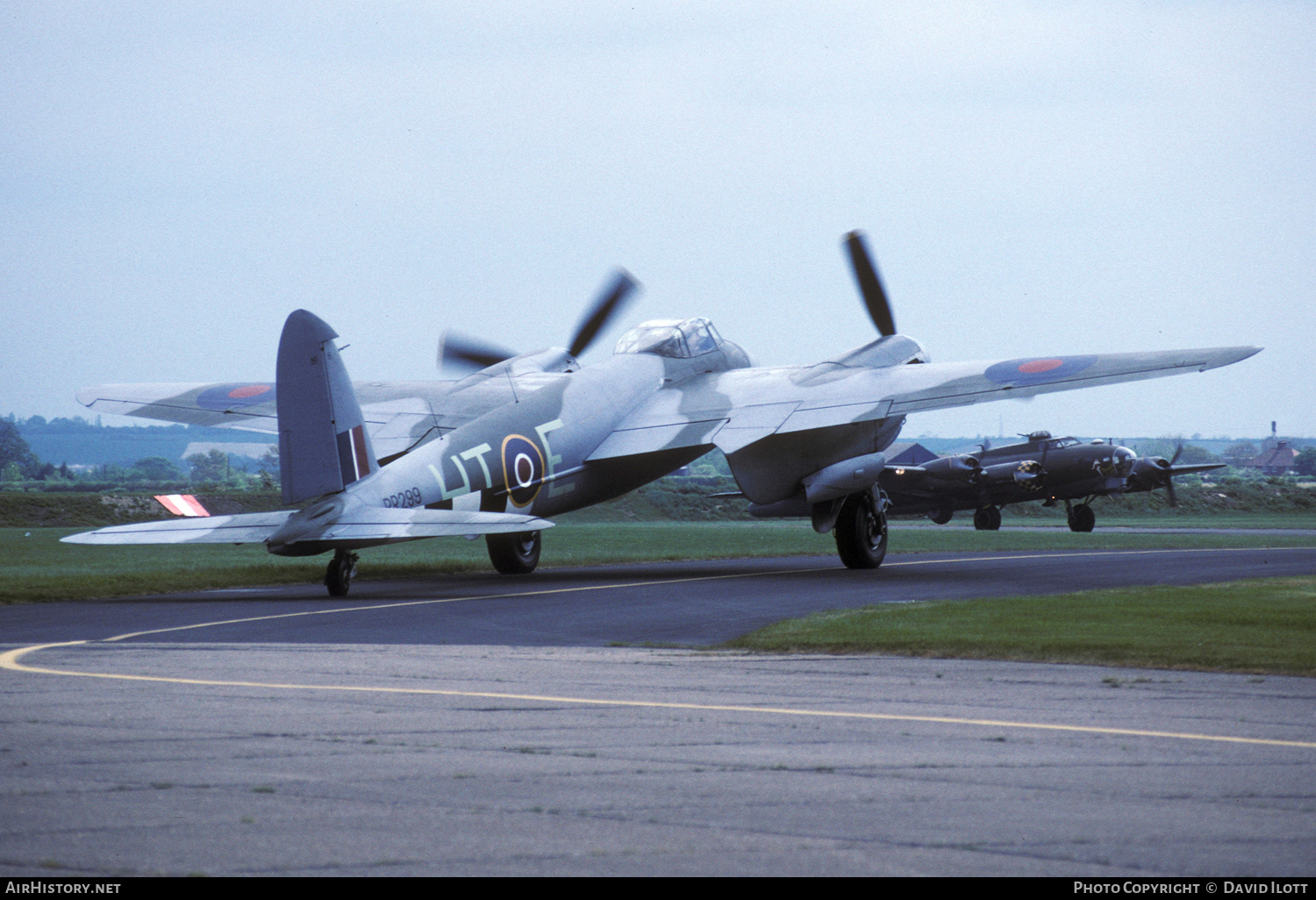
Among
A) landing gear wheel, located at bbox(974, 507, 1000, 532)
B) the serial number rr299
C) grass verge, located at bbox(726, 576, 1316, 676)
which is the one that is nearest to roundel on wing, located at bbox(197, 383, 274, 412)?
the serial number rr299

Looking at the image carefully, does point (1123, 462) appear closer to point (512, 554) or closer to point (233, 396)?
point (512, 554)

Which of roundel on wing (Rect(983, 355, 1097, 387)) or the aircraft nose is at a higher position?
roundel on wing (Rect(983, 355, 1097, 387))

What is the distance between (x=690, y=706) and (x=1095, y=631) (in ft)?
19.8

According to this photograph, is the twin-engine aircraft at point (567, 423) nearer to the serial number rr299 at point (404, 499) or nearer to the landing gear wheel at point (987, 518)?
the serial number rr299 at point (404, 499)

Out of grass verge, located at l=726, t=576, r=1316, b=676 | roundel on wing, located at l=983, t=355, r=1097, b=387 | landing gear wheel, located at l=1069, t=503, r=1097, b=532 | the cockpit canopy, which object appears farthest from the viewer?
landing gear wheel, located at l=1069, t=503, r=1097, b=532

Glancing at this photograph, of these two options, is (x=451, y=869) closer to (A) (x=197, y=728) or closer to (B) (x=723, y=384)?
(A) (x=197, y=728)

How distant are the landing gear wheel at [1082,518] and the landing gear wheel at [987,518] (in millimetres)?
2814

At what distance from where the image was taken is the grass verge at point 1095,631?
1163 centimetres

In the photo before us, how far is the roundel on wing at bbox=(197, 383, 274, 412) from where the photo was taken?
27547 millimetres

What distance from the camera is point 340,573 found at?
1989 cm

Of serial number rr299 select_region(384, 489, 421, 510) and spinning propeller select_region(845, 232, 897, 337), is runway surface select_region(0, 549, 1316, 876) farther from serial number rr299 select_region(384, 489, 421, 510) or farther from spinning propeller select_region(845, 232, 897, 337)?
spinning propeller select_region(845, 232, 897, 337)

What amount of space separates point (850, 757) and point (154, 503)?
172 ft

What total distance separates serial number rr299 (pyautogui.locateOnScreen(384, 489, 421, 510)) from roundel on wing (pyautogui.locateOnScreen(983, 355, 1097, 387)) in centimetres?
1037

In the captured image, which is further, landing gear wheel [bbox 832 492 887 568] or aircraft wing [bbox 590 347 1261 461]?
landing gear wheel [bbox 832 492 887 568]
